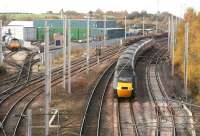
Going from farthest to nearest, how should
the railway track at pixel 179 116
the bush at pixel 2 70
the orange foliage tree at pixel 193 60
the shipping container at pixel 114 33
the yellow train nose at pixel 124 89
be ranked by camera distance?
1. the shipping container at pixel 114 33
2. the bush at pixel 2 70
3. the orange foliage tree at pixel 193 60
4. the yellow train nose at pixel 124 89
5. the railway track at pixel 179 116

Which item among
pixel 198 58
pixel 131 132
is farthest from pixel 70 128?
pixel 198 58

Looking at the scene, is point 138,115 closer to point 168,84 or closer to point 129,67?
point 129,67

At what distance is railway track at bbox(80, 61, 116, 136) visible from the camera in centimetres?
2518

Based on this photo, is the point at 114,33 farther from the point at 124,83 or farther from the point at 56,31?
the point at 124,83

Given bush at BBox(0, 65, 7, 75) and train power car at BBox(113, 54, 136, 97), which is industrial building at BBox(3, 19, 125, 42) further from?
train power car at BBox(113, 54, 136, 97)

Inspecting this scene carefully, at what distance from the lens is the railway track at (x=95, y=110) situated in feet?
82.6

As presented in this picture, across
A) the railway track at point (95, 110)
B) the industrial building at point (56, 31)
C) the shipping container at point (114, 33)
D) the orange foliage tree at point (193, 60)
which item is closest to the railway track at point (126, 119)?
the railway track at point (95, 110)

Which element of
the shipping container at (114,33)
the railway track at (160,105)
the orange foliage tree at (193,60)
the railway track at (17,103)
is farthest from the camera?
the shipping container at (114,33)

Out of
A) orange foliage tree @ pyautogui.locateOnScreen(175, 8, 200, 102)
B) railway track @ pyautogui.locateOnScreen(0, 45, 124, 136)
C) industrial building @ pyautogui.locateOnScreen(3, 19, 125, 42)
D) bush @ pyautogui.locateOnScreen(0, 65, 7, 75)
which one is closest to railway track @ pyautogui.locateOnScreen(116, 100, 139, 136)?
railway track @ pyautogui.locateOnScreen(0, 45, 124, 136)

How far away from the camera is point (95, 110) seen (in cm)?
3030

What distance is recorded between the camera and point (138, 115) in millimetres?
29297

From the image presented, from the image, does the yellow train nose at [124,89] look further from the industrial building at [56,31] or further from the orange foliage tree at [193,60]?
the industrial building at [56,31]

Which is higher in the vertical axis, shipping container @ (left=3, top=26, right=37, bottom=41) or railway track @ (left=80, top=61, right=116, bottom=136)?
shipping container @ (left=3, top=26, right=37, bottom=41)

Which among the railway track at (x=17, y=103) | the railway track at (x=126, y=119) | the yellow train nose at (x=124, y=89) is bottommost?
the railway track at (x=126, y=119)
